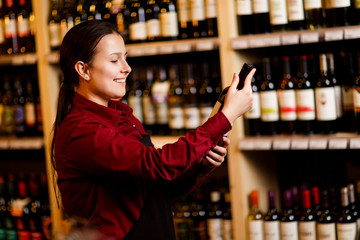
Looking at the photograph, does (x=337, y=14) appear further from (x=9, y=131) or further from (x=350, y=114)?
(x=9, y=131)

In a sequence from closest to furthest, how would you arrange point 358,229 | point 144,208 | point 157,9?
1. point 144,208
2. point 358,229
3. point 157,9

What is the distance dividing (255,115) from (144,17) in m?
0.76

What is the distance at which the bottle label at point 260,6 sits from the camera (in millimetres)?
2096

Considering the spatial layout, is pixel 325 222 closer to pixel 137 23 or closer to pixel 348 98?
pixel 348 98

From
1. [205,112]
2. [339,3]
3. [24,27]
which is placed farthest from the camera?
[24,27]

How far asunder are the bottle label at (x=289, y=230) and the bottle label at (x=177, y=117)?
645mm

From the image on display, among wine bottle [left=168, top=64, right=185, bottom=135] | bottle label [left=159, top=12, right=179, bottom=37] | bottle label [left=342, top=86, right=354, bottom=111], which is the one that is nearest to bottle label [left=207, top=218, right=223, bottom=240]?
wine bottle [left=168, top=64, right=185, bottom=135]

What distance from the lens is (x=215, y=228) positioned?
2.33 meters

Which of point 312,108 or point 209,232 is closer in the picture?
point 312,108

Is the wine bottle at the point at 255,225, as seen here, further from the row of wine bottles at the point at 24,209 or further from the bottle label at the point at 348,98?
the row of wine bottles at the point at 24,209

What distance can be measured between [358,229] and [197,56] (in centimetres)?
118

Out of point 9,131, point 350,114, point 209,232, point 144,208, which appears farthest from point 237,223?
point 9,131

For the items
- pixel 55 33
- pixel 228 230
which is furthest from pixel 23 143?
pixel 228 230

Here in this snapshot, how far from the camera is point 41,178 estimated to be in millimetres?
2859
